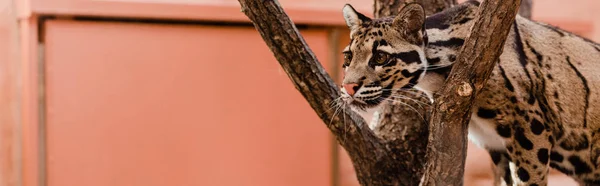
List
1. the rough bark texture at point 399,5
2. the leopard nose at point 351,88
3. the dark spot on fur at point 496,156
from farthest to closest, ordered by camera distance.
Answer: the rough bark texture at point 399,5
the dark spot on fur at point 496,156
the leopard nose at point 351,88

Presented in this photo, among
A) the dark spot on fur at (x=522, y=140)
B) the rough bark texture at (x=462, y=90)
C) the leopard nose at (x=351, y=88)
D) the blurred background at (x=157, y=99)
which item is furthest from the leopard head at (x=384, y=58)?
the blurred background at (x=157, y=99)

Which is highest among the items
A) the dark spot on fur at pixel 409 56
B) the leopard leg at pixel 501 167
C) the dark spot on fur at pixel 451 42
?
the dark spot on fur at pixel 451 42

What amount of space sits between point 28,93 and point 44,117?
0.15 m

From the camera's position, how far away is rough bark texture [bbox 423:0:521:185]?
1.96 m

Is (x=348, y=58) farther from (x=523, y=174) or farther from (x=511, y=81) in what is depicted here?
(x=523, y=174)

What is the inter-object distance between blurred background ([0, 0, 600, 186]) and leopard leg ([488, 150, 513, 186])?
1807 millimetres

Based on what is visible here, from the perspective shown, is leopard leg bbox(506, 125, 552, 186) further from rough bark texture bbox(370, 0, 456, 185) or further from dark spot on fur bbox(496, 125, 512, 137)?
rough bark texture bbox(370, 0, 456, 185)

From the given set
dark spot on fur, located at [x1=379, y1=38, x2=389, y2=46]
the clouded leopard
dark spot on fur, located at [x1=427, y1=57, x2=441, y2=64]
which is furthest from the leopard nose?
dark spot on fur, located at [x1=427, y1=57, x2=441, y2=64]

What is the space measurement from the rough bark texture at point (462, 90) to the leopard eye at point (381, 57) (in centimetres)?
18

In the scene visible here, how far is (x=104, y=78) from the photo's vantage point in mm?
4109

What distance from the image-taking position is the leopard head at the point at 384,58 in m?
2.19

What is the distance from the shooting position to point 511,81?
7.74ft

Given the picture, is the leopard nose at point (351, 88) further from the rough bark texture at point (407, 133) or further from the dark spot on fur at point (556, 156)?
the dark spot on fur at point (556, 156)

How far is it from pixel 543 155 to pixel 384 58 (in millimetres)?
591
